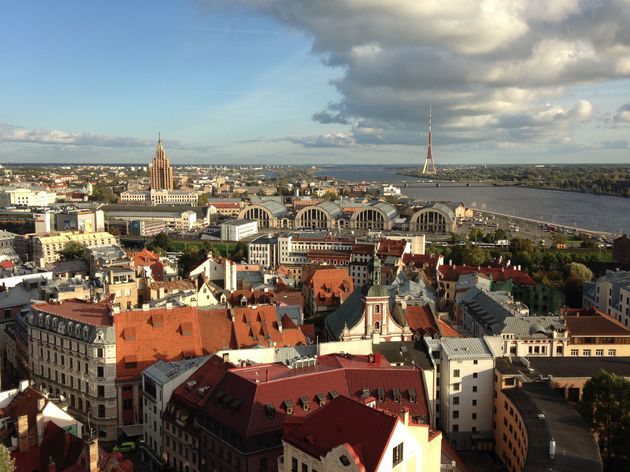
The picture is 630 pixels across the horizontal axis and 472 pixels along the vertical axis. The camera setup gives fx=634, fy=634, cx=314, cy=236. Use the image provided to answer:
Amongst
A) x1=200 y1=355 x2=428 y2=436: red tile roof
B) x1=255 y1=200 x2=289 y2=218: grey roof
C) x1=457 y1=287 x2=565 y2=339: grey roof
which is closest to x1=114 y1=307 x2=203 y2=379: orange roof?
x1=200 y1=355 x2=428 y2=436: red tile roof

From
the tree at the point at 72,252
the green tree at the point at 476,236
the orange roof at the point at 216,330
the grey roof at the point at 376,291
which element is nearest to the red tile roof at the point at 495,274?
the grey roof at the point at 376,291

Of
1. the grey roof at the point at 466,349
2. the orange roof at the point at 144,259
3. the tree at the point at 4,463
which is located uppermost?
the tree at the point at 4,463

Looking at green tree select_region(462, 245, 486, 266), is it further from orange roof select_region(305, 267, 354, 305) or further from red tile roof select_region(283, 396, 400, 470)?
red tile roof select_region(283, 396, 400, 470)

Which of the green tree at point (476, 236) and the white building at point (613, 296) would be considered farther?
the green tree at point (476, 236)

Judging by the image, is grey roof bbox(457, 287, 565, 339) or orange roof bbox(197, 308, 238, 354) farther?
grey roof bbox(457, 287, 565, 339)

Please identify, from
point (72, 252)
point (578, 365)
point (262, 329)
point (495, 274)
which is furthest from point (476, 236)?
point (578, 365)

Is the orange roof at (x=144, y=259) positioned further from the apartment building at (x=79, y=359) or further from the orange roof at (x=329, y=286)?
the apartment building at (x=79, y=359)

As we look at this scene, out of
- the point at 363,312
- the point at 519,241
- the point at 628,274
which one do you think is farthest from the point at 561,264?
the point at 363,312
